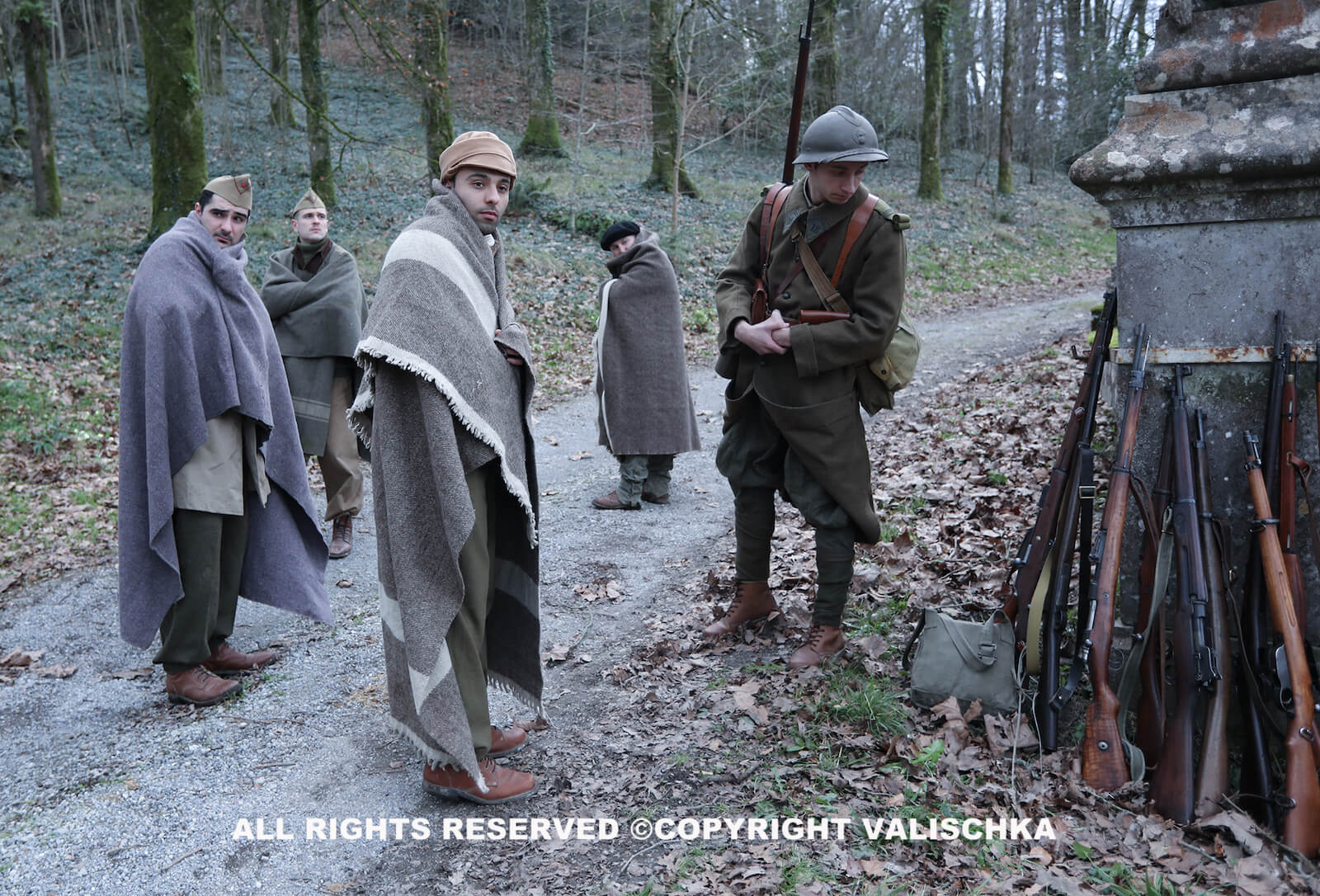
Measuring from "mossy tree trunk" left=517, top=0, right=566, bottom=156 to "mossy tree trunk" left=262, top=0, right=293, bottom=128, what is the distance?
17.1 feet

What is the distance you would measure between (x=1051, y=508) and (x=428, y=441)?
8.41ft

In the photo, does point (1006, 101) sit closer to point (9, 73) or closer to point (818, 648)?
point (9, 73)

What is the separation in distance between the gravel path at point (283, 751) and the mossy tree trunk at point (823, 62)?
17.3m

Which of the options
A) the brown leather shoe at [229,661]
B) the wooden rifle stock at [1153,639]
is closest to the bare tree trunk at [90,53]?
the brown leather shoe at [229,661]

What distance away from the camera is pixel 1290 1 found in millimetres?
3447

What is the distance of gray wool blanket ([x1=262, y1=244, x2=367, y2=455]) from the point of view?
6.43 metres

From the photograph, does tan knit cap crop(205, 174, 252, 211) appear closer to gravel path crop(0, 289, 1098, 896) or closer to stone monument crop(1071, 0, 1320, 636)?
gravel path crop(0, 289, 1098, 896)

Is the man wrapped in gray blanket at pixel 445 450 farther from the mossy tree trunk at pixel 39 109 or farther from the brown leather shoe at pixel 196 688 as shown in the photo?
the mossy tree trunk at pixel 39 109

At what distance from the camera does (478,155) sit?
3.52 metres

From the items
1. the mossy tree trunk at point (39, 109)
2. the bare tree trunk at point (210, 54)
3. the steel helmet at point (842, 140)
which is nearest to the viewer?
the steel helmet at point (842, 140)

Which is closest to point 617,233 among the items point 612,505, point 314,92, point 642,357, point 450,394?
point 642,357

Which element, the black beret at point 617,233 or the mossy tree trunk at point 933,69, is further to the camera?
the mossy tree trunk at point 933,69

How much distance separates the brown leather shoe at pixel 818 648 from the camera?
438cm

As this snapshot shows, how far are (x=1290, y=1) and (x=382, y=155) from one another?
68.7ft
